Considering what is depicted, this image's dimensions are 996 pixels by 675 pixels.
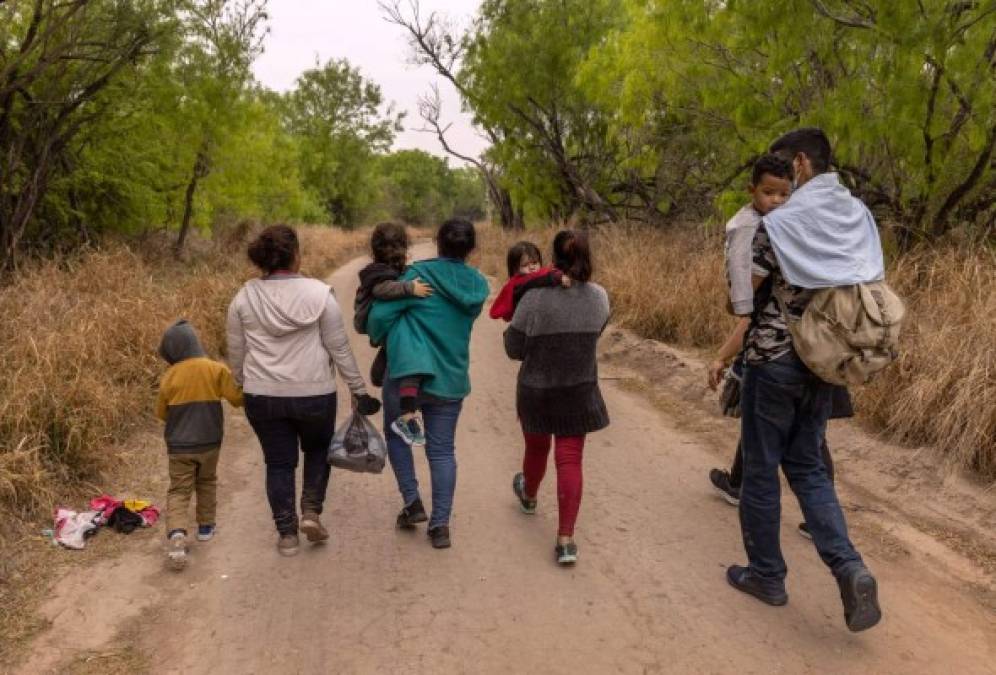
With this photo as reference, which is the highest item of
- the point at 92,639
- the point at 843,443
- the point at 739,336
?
the point at 739,336

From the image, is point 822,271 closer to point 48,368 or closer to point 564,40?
point 48,368

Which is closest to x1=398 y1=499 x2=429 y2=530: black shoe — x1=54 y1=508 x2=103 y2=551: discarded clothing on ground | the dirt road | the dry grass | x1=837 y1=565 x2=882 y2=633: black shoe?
the dirt road

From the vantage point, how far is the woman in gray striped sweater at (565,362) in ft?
11.8

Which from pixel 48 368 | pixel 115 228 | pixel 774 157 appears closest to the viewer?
pixel 774 157

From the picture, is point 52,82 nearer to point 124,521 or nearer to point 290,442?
point 124,521

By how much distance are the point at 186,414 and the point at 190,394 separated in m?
0.10

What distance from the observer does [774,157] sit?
325 cm

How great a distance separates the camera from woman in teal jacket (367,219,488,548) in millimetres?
3717

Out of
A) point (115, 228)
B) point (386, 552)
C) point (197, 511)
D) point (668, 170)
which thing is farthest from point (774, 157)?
point (115, 228)

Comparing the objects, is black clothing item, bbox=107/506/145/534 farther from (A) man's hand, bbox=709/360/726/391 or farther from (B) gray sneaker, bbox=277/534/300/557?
(A) man's hand, bbox=709/360/726/391

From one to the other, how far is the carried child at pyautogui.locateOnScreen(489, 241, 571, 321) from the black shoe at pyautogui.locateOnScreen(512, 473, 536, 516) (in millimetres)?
1111

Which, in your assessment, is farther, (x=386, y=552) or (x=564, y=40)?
(x=564, y=40)

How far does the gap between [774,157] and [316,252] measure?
18.3 meters

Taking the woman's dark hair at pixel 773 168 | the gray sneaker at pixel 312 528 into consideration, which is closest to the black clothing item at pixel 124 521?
the gray sneaker at pixel 312 528
